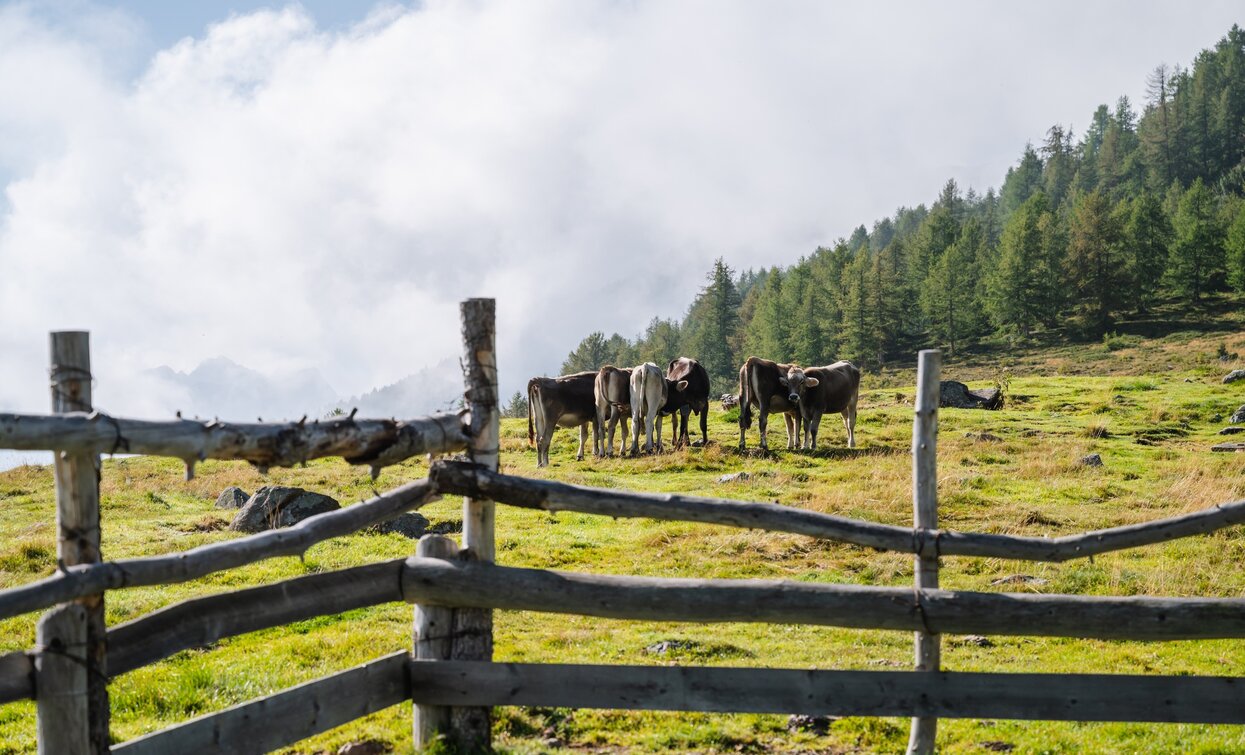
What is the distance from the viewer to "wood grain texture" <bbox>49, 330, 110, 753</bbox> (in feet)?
14.7

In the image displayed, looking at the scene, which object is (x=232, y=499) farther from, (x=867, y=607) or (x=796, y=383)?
(x=867, y=607)

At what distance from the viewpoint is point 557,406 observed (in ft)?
85.7

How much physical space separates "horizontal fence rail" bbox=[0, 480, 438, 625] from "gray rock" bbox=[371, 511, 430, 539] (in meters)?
8.81

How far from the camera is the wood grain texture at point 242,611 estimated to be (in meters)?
4.79

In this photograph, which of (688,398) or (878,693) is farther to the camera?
(688,398)

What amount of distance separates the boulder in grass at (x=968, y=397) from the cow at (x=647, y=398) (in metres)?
12.0

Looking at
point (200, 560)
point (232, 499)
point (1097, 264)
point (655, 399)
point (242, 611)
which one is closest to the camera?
point (200, 560)

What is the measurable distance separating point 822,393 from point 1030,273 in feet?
198

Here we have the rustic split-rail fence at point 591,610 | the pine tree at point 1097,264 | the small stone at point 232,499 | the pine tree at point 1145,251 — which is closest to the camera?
the rustic split-rail fence at point 591,610

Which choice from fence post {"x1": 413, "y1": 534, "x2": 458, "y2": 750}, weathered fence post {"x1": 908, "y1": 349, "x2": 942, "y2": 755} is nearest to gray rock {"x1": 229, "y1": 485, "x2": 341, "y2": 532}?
fence post {"x1": 413, "y1": 534, "x2": 458, "y2": 750}

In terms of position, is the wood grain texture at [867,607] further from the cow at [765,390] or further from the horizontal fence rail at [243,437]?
the cow at [765,390]

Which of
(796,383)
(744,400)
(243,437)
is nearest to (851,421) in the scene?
(796,383)

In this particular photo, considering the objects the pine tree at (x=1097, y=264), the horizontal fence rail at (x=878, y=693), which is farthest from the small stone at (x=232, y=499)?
the pine tree at (x=1097, y=264)

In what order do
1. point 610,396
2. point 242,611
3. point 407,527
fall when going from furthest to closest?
point 610,396, point 407,527, point 242,611
